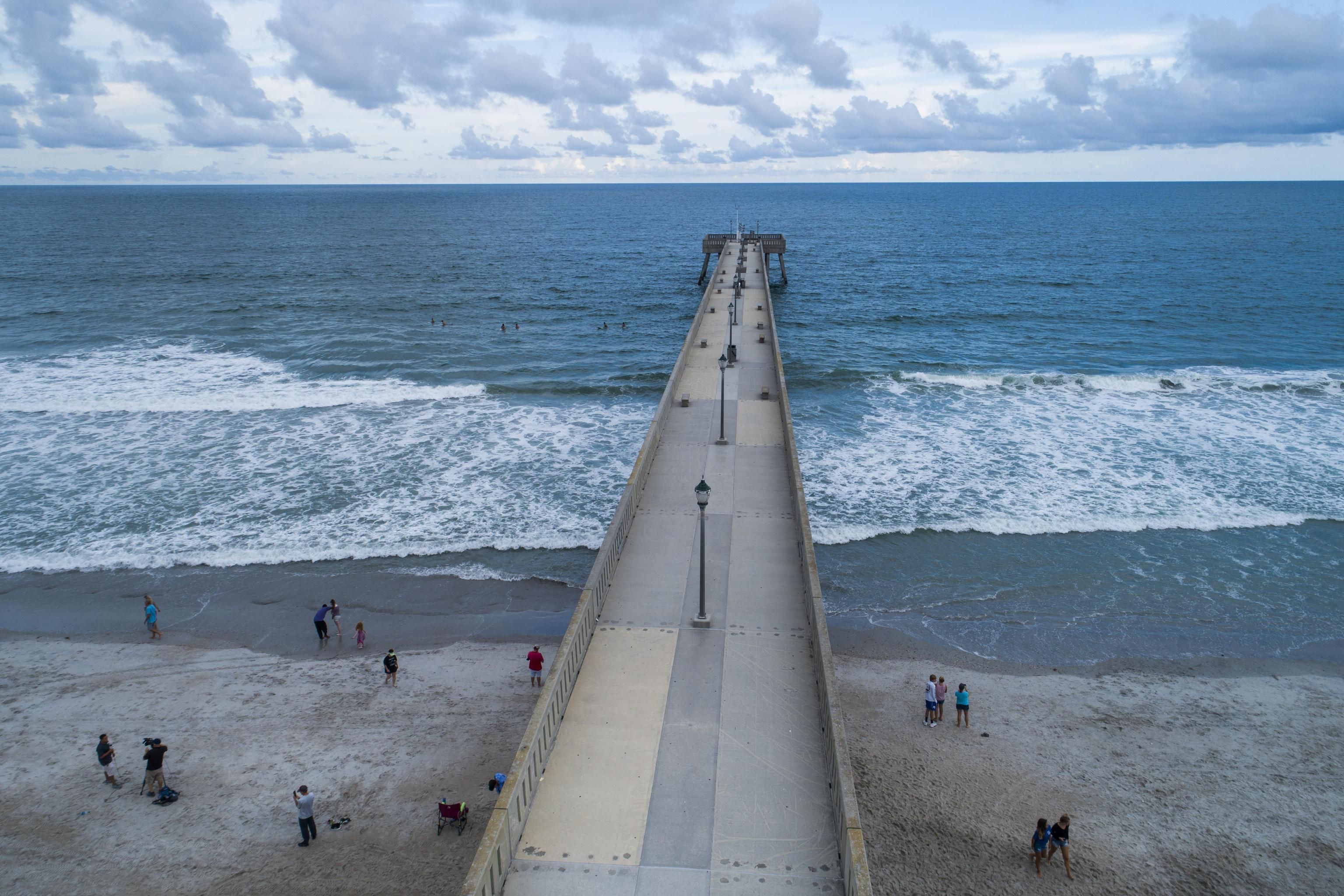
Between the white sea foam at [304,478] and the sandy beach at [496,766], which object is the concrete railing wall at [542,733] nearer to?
the sandy beach at [496,766]

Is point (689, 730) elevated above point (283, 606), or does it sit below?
above

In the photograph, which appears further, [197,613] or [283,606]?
[283,606]

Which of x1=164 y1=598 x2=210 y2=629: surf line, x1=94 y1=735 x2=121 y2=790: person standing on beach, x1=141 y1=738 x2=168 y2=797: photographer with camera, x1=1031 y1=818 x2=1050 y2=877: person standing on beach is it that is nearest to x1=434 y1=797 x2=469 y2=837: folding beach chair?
x1=141 y1=738 x2=168 y2=797: photographer with camera

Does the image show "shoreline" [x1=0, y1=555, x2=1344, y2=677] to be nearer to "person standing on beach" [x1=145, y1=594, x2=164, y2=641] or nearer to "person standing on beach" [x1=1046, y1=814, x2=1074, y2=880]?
"person standing on beach" [x1=145, y1=594, x2=164, y2=641]

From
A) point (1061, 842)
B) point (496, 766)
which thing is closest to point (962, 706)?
point (1061, 842)

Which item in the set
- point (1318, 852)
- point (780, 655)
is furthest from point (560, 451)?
point (1318, 852)

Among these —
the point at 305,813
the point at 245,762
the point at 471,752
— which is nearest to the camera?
the point at 305,813

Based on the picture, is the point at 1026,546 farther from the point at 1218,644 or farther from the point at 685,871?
the point at 685,871

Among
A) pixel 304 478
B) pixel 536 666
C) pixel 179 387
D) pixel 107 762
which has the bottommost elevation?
pixel 107 762

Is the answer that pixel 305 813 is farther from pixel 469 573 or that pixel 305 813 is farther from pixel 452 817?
pixel 469 573
